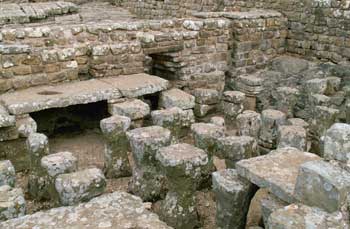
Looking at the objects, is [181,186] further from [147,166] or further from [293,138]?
[293,138]

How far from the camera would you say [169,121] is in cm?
564

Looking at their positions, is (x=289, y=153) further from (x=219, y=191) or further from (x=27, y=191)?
(x=27, y=191)

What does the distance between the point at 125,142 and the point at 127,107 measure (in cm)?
92

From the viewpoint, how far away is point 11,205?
11.6ft

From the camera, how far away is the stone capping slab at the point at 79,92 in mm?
5865

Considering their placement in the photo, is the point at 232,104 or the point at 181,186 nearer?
the point at 181,186

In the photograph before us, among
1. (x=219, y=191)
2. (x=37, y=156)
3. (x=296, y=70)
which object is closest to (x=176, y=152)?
(x=219, y=191)

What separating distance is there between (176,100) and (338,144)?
384 centimetres

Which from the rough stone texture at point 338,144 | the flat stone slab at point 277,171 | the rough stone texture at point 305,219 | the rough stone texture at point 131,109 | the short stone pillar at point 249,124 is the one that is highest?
the rough stone texture at point 338,144

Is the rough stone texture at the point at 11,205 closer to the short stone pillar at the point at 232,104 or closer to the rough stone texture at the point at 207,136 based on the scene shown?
the rough stone texture at the point at 207,136

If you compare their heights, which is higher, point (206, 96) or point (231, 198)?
point (231, 198)

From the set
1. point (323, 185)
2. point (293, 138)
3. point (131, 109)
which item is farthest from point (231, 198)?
point (131, 109)

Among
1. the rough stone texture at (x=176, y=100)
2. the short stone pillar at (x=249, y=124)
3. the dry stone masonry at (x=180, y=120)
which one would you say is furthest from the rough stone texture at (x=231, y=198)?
the rough stone texture at (x=176, y=100)

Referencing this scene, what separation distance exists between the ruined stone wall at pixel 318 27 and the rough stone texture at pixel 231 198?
537cm
